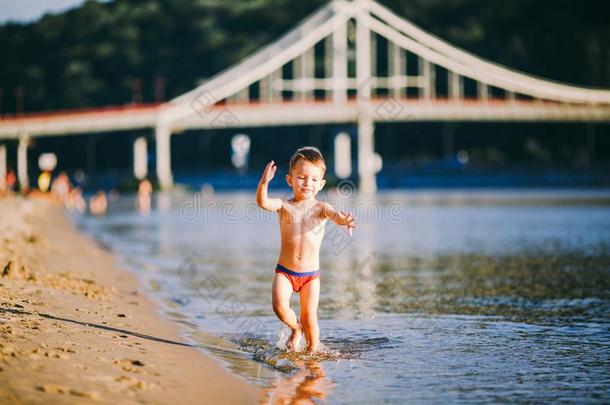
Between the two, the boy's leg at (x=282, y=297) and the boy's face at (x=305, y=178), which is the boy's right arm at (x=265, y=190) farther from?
the boy's leg at (x=282, y=297)

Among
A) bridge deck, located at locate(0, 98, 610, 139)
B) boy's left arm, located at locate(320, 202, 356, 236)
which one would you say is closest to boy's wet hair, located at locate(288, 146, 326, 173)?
boy's left arm, located at locate(320, 202, 356, 236)

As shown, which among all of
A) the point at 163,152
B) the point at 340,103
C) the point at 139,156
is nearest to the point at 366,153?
the point at 340,103

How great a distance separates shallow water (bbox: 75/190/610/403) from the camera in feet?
20.5

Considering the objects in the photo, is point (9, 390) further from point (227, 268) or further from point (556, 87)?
point (556, 87)

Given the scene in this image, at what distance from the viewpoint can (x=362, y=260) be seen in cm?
1633

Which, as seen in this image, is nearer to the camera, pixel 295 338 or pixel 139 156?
pixel 295 338

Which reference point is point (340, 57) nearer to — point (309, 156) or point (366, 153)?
point (366, 153)

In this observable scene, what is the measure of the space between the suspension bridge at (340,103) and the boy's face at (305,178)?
5697cm

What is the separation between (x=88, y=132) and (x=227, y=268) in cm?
5723

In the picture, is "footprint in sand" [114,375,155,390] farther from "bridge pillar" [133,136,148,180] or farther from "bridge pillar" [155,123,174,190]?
"bridge pillar" [133,136,148,180]

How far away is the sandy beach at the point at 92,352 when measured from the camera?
5.21 m

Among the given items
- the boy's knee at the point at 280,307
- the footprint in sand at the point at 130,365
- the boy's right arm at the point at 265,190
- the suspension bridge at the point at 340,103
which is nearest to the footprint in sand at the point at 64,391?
the footprint in sand at the point at 130,365

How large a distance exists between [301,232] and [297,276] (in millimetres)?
294

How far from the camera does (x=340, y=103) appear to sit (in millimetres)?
71438
